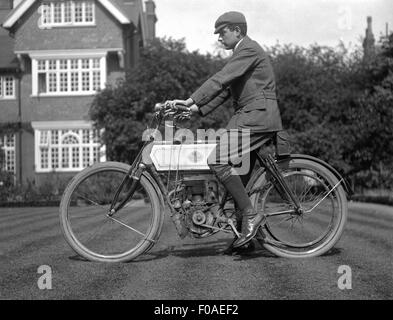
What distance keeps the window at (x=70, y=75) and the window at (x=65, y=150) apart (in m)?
1.91

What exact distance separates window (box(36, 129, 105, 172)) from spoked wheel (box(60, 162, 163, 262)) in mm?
27250

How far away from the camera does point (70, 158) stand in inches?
1329

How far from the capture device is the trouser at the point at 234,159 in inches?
226

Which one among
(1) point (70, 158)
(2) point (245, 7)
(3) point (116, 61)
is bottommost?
(1) point (70, 158)

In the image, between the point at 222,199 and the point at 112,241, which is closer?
the point at 222,199

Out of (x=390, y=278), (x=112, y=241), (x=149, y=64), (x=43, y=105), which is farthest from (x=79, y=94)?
(x=390, y=278)

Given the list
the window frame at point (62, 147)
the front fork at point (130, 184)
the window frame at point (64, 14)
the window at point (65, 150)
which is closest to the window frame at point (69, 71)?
the window frame at point (64, 14)

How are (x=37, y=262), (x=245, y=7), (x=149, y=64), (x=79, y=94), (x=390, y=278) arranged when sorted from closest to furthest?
1. (x=390, y=278)
2. (x=37, y=262)
3. (x=245, y=7)
4. (x=149, y=64)
5. (x=79, y=94)

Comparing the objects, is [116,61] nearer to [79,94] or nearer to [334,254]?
[79,94]

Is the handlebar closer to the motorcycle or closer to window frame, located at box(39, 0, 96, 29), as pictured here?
the motorcycle

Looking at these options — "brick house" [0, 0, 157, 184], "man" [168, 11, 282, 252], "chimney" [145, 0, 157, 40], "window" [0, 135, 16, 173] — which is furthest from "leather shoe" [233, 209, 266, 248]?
"chimney" [145, 0, 157, 40]

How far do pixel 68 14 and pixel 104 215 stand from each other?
96.0 feet
